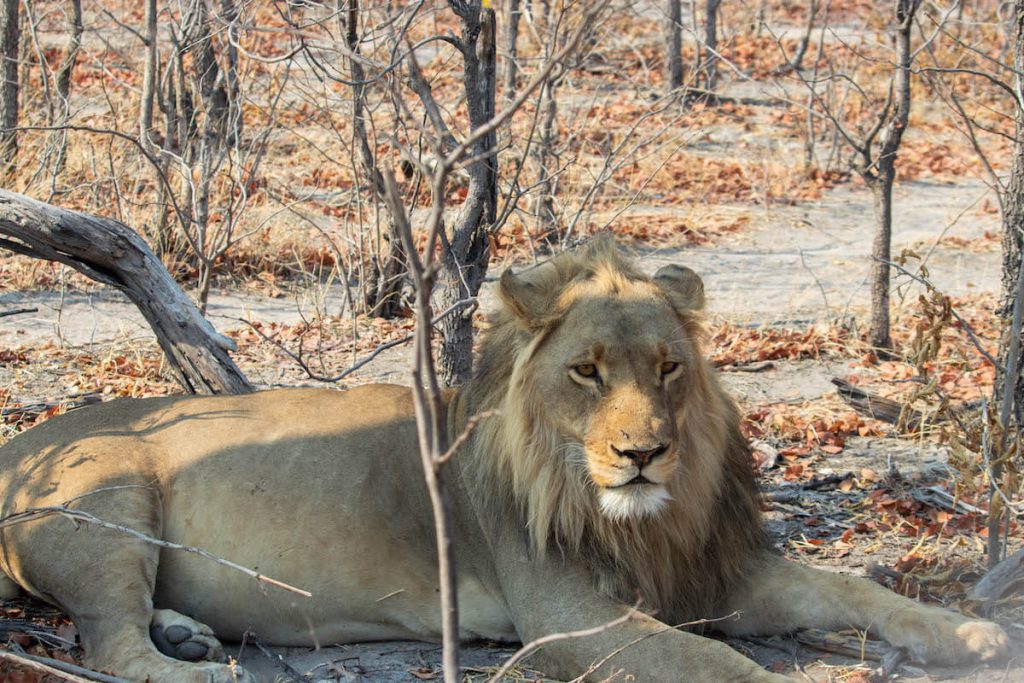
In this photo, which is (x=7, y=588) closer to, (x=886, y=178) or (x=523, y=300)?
(x=523, y=300)

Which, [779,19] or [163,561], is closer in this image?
[163,561]

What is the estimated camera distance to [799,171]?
487 inches

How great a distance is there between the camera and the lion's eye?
3.49 metres

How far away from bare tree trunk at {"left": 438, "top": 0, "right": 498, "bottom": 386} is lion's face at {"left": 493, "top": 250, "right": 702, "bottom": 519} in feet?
4.39

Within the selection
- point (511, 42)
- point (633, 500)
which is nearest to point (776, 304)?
point (511, 42)

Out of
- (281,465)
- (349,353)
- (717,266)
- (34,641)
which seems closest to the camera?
(34,641)

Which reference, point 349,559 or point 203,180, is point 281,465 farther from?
point 203,180

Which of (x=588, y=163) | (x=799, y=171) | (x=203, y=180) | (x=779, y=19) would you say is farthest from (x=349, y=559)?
(x=779, y=19)

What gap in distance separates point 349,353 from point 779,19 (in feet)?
50.8

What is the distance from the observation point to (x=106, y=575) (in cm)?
376

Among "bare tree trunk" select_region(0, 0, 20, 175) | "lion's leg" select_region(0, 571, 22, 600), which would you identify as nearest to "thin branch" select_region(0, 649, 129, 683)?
"lion's leg" select_region(0, 571, 22, 600)

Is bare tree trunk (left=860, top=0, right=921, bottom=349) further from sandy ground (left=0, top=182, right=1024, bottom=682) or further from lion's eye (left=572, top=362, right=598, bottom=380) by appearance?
lion's eye (left=572, top=362, right=598, bottom=380)

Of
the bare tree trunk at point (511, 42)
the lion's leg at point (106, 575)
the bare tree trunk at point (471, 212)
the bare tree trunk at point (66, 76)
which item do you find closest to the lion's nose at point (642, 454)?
the lion's leg at point (106, 575)

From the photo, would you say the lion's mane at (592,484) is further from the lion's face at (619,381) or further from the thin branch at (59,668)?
the thin branch at (59,668)
